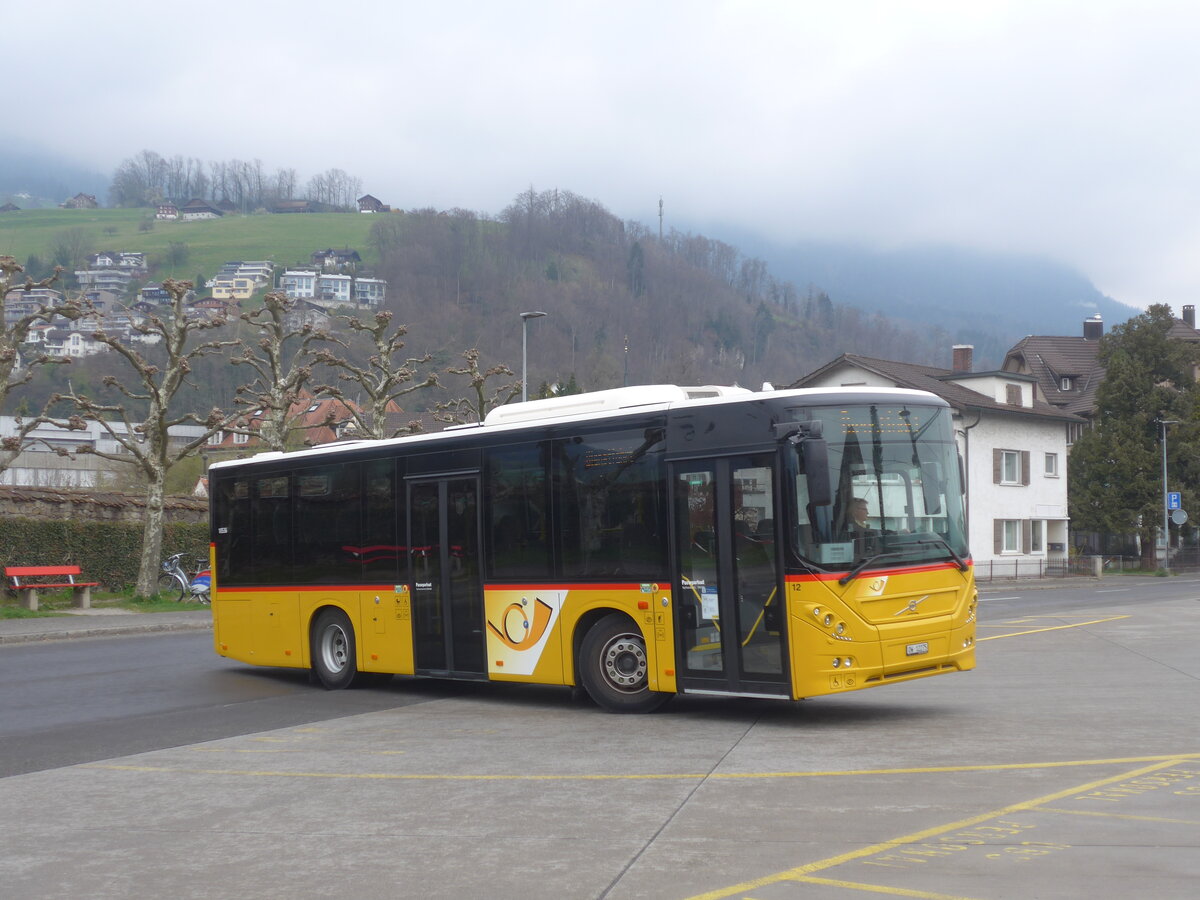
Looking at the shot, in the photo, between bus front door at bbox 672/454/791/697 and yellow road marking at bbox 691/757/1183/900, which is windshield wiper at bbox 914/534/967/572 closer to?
bus front door at bbox 672/454/791/697

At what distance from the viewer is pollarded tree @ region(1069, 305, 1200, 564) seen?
6284 cm

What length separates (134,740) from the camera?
1221cm

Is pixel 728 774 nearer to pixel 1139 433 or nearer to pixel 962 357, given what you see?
pixel 1139 433

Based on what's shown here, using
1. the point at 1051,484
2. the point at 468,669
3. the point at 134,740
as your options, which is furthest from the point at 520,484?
the point at 1051,484

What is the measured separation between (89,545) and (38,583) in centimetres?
290

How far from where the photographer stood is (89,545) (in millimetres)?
33656

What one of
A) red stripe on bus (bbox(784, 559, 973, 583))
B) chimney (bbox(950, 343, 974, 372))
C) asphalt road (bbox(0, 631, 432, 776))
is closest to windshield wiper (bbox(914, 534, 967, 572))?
red stripe on bus (bbox(784, 559, 973, 583))

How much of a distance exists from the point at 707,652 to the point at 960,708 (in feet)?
9.35

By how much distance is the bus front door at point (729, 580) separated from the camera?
11648mm

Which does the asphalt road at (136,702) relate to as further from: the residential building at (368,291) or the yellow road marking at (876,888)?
the residential building at (368,291)

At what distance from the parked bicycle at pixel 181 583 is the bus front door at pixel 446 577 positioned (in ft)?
63.7

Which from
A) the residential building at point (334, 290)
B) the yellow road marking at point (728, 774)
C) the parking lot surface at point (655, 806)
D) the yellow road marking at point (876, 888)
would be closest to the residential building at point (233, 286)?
the residential building at point (334, 290)

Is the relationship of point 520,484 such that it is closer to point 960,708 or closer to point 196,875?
point 960,708

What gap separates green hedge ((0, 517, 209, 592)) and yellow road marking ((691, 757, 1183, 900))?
2812 cm
